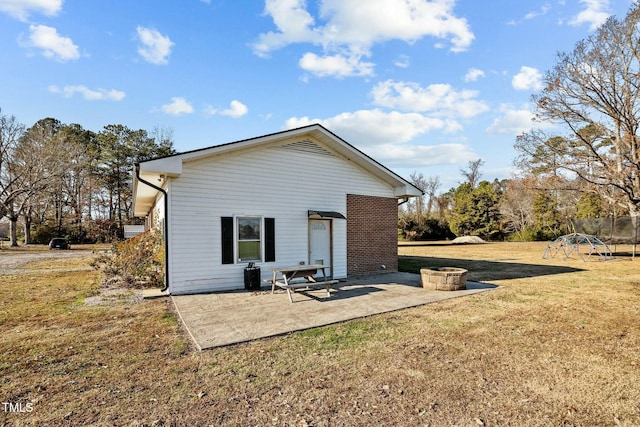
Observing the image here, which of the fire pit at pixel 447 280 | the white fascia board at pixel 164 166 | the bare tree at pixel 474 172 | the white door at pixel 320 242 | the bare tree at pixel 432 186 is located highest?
the bare tree at pixel 474 172

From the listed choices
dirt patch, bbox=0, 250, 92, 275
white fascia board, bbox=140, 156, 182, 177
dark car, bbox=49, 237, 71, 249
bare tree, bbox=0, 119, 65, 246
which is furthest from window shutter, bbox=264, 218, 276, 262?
bare tree, bbox=0, 119, 65, 246

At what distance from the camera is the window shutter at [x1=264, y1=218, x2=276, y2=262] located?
31.9 ft

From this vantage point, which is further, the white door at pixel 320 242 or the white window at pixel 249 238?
the white door at pixel 320 242

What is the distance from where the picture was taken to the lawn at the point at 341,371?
3123 millimetres

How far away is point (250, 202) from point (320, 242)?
279 centimetres

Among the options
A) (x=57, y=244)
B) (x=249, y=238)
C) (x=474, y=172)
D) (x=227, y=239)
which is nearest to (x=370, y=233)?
(x=249, y=238)

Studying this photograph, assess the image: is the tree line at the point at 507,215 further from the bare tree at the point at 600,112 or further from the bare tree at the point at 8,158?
the bare tree at the point at 8,158

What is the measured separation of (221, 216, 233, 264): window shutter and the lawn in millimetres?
2707

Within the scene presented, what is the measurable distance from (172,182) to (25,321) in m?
4.03

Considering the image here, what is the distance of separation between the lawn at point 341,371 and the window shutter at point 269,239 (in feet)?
11.8

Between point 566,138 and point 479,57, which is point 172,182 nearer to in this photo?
point 479,57

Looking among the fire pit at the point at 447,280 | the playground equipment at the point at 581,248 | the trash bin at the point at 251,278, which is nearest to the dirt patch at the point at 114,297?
the trash bin at the point at 251,278

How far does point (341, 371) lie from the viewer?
403cm

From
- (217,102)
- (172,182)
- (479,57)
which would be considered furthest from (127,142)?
(479,57)
